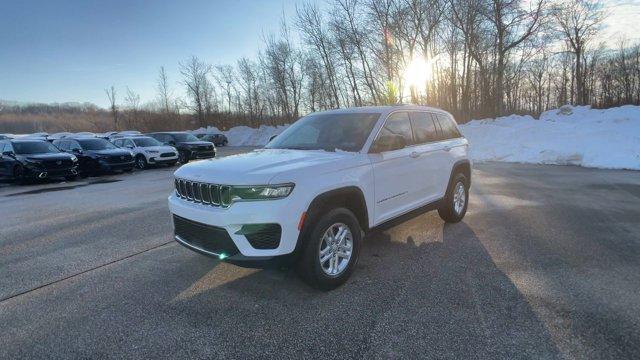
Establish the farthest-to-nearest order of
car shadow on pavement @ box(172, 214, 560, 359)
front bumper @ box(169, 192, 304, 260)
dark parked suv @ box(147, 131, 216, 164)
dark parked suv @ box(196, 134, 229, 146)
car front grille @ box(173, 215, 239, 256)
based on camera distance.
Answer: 1. dark parked suv @ box(196, 134, 229, 146)
2. dark parked suv @ box(147, 131, 216, 164)
3. car front grille @ box(173, 215, 239, 256)
4. front bumper @ box(169, 192, 304, 260)
5. car shadow on pavement @ box(172, 214, 560, 359)

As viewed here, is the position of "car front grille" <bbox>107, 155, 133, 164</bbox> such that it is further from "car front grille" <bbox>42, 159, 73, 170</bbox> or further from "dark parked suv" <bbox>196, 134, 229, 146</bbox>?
"dark parked suv" <bbox>196, 134, 229, 146</bbox>

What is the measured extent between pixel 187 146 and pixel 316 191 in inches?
803

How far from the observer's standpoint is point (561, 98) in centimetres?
5497

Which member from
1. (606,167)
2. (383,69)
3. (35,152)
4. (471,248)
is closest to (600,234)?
(471,248)

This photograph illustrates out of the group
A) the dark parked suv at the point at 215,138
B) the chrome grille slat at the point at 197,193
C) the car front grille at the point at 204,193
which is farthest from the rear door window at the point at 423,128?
the dark parked suv at the point at 215,138

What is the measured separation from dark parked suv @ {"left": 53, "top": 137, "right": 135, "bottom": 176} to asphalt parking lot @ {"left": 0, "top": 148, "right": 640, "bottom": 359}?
1114 cm

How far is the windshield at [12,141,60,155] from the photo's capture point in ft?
49.1

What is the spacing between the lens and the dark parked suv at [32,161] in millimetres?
14477

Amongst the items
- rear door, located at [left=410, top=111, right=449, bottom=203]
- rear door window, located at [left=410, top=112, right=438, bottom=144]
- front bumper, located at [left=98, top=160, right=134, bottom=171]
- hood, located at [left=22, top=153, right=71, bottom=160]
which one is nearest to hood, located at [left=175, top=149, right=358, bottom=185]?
rear door, located at [left=410, top=111, right=449, bottom=203]

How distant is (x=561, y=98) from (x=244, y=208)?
63469 millimetres

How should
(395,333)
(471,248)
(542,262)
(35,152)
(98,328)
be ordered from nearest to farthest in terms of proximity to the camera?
(395,333)
(98,328)
(542,262)
(471,248)
(35,152)

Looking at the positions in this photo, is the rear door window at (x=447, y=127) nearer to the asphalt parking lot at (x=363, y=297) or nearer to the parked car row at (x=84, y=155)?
the asphalt parking lot at (x=363, y=297)

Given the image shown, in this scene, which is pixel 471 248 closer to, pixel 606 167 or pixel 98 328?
pixel 98 328

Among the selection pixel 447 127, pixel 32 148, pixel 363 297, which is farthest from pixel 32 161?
pixel 363 297
